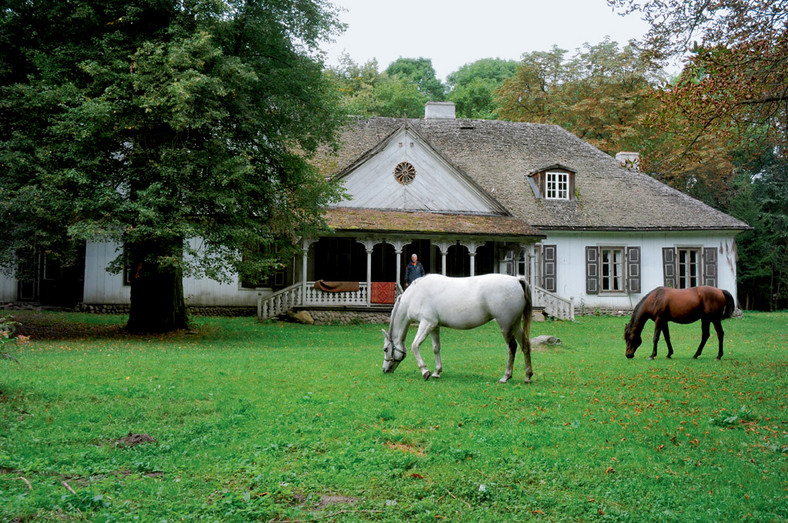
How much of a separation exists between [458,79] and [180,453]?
54295 mm

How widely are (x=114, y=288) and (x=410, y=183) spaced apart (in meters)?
11.9

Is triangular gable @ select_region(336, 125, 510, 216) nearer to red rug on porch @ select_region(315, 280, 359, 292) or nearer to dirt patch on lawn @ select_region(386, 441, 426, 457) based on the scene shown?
red rug on porch @ select_region(315, 280, 359, 292)

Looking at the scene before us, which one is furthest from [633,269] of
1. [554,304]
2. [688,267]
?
[554,304]

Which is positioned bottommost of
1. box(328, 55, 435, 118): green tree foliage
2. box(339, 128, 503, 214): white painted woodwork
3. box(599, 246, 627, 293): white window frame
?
box(599, 246, 627, 293): white window frame

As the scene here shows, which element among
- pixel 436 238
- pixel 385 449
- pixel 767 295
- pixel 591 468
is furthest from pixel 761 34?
pixel 767 295

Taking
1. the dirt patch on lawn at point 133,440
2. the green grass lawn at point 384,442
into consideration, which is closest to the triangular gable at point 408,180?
the green grass lawn at point 384,442

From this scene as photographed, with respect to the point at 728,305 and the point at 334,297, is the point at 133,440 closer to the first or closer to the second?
the point at 728,305

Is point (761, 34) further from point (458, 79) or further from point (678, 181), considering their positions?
point (458, 79)

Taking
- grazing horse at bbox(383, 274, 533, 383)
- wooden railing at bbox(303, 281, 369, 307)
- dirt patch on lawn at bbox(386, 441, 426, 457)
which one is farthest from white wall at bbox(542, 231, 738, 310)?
dirt patch on lawn at bbox(386, 441, 426, 457)

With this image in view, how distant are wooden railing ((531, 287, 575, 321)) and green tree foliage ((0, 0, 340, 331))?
12.2 m

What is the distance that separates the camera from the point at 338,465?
5703mm

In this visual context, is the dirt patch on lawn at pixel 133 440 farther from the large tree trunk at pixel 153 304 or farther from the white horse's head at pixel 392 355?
the large tree trunk at pixel 153 304

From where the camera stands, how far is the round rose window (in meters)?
25.3

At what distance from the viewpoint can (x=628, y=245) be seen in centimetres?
2853
